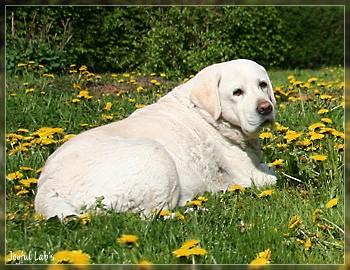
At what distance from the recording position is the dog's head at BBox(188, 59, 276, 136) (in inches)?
184

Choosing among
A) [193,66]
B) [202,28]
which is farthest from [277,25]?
[193,66]

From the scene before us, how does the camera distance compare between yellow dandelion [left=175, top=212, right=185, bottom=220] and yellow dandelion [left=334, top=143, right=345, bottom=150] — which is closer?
yellow dandelion [left=175, top=212, right=185, bottom=220]

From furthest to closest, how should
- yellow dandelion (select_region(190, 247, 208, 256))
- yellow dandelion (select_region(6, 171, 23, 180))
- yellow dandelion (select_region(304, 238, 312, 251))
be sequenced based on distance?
yellow dandelion (select_region(6, 171, 23, 180))
yellow dandelion (select_region(304, 238, 312, 251))
yellow dandelion (select_region(190, 247, 208, 256))

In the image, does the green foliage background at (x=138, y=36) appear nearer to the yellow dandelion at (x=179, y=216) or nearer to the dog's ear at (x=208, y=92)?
the dog's ear at (x=208, y=92)

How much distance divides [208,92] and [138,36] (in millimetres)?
5911

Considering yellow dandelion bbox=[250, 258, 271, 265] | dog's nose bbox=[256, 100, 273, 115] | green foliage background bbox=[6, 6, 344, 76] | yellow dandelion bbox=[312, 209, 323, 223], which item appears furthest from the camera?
green foliage background bbox=[6, 6, 344, 76]

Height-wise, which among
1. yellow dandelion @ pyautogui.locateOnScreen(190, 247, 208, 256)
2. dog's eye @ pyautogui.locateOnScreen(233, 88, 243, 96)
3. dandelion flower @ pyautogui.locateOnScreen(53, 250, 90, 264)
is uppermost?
dog's eye @ pyautogui.locateOnScreen(233, 88, 243, 96)

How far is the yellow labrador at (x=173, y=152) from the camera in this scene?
3.92 metres

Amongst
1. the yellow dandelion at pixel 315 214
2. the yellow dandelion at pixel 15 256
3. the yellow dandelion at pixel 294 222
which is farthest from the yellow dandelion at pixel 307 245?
the yellow dandelion at pixel 15 256

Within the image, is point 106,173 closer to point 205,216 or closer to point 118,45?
point 205,216

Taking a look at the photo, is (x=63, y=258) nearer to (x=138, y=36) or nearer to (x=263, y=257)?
(x=263, y=257)

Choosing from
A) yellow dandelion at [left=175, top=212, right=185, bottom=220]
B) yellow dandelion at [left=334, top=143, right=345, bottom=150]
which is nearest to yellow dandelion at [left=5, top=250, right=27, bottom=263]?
yellow dandelion at [left=175, top=212, right=185, bottom=220]

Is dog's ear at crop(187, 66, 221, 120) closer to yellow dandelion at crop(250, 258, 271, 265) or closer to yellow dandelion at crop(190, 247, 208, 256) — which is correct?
yellow dandelion at crop(250, 258, 271, 265)

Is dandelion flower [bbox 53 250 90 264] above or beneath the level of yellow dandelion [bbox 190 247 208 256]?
above
